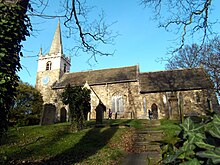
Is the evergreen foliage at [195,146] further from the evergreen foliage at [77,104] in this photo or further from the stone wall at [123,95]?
the stone wall at [123,95]

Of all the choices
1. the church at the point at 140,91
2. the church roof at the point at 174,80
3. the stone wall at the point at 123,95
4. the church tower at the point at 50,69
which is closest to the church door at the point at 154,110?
the church at the point at 140,91

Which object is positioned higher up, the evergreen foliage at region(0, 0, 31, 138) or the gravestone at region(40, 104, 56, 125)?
the evergreen foliage at region(0, 0, 31, 138)

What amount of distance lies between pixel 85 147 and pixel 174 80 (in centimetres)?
2186

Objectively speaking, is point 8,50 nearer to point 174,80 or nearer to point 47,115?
point 47,115

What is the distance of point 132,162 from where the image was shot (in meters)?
6.97

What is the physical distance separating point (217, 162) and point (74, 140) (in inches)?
413

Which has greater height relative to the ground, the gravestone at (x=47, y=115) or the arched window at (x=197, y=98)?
the arched window at (x=197, y=98)

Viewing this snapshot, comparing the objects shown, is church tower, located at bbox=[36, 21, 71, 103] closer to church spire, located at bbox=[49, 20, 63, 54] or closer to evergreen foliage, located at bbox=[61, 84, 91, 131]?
church spire, located at bbox=[49, 20, 63, 54]

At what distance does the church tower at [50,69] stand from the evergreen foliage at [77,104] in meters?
20.1

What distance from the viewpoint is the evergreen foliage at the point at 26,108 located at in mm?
27125

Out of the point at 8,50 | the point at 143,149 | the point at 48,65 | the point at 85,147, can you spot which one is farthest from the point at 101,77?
the point at 8,50

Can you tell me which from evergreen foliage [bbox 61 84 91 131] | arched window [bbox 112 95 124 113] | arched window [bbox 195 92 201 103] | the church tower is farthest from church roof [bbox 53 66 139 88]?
evergreen foliage [bbox 61 84 91 131]

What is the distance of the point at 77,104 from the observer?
14.0 meters

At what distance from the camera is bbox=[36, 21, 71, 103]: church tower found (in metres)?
35.6
